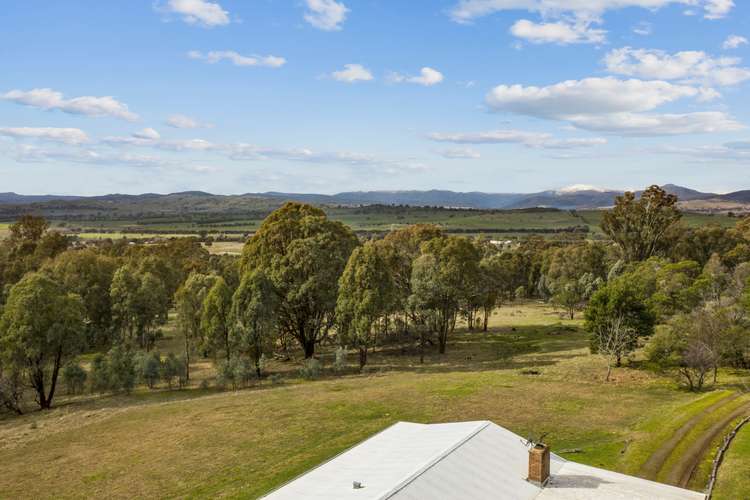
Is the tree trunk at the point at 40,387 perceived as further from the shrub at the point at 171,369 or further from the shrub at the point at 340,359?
the shrub at the point at 340,359

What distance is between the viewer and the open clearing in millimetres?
28172

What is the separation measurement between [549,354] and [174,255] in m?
69.1

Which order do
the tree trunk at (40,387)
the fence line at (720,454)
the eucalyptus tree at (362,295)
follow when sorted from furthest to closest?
the eucalyptus tree at (362,295) → the tree trunk at (40,387) → the fence line at (720,454)

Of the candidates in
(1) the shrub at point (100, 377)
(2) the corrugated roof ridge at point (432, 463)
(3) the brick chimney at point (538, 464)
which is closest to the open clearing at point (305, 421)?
(1) the shrub at point (100, 377)

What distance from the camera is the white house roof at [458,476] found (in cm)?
1936

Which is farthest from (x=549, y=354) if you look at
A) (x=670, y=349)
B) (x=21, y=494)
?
(x=21, y=494)

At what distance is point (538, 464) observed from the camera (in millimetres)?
20938

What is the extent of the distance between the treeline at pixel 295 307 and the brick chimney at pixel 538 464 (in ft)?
94.1

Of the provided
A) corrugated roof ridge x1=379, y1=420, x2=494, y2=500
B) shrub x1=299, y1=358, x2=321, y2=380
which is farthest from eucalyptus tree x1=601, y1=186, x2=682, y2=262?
corrugated roof ridge x1=379, y1=420, x2=494, y2=500

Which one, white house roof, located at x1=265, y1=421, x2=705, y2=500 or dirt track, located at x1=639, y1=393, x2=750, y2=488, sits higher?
white house roof, located at x1=265, y1=421, x2=705, y2=500

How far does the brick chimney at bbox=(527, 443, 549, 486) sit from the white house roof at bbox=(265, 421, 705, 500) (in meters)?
0.27

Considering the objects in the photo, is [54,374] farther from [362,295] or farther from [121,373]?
[362,295]

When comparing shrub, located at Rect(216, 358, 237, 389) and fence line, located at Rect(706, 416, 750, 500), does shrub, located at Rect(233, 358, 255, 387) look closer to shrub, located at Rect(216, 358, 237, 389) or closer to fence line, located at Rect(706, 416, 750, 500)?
shrub, located at Rect(216, 358, 237, 389)

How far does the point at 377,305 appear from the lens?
51.3m
